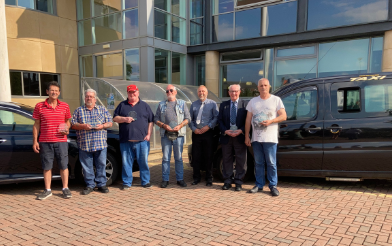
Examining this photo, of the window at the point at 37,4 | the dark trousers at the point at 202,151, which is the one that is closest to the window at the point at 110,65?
the window at the point at 37,4

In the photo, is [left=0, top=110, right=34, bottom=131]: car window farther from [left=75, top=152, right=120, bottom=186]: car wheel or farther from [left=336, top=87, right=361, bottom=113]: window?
[left=336, top=87, right=361, bottom=113]: window

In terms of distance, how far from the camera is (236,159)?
4.99 meters

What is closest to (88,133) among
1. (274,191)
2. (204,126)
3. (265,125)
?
(204,126)

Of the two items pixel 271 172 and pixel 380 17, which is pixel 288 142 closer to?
pixel 271 172

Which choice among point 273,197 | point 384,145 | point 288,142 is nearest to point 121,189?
point 273,197

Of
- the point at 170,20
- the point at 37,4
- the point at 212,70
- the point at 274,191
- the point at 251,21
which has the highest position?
the point at 37,4

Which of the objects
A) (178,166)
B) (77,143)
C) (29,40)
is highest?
(29,40)

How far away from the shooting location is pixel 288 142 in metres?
4.95

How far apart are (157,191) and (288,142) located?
8.04 feet

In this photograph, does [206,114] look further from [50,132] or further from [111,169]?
[50,132]

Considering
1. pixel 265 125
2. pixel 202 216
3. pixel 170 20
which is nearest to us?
pixel 202 216

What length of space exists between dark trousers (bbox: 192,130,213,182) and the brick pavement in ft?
1.24

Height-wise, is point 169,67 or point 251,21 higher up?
point 251,21

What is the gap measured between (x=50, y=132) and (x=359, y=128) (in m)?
4.96
